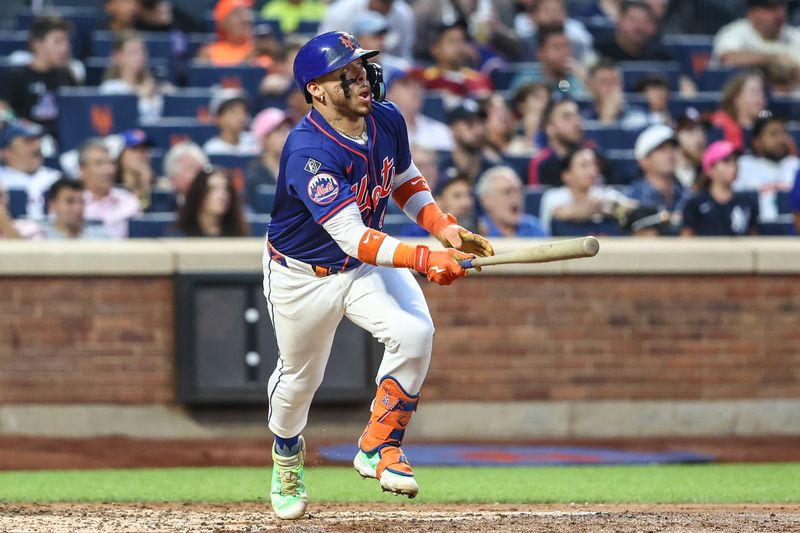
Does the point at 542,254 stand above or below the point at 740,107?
below

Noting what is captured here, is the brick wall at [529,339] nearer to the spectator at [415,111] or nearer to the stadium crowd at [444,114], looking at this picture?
the stadium crowd at [444,114]

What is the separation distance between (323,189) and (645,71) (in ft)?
26.0

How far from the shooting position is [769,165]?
11.4 m

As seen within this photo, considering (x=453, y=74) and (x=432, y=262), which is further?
(x=453, y=74)

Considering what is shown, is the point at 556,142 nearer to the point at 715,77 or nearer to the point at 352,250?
the point at 715,77

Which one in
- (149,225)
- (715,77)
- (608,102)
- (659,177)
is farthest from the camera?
(715,77)

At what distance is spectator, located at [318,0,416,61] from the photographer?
A: 1170 centimetres

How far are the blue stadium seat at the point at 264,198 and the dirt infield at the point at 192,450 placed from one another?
5.86ft

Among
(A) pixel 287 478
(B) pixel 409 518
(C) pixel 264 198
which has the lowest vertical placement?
(B) pixel 409 518

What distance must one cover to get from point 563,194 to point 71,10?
16.0 feet

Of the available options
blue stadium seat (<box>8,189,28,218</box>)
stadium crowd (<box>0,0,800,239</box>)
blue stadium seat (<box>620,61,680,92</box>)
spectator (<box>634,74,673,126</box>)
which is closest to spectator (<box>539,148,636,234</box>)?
stadium crowd (<box>0,0,800,239</box>)

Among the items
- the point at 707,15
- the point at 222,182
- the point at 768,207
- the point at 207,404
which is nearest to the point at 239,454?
the point at 207,404

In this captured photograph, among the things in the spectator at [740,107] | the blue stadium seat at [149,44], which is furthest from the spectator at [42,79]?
the spectator at [740,107]

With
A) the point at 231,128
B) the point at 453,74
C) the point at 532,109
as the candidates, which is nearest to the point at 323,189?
the point at 231,128
